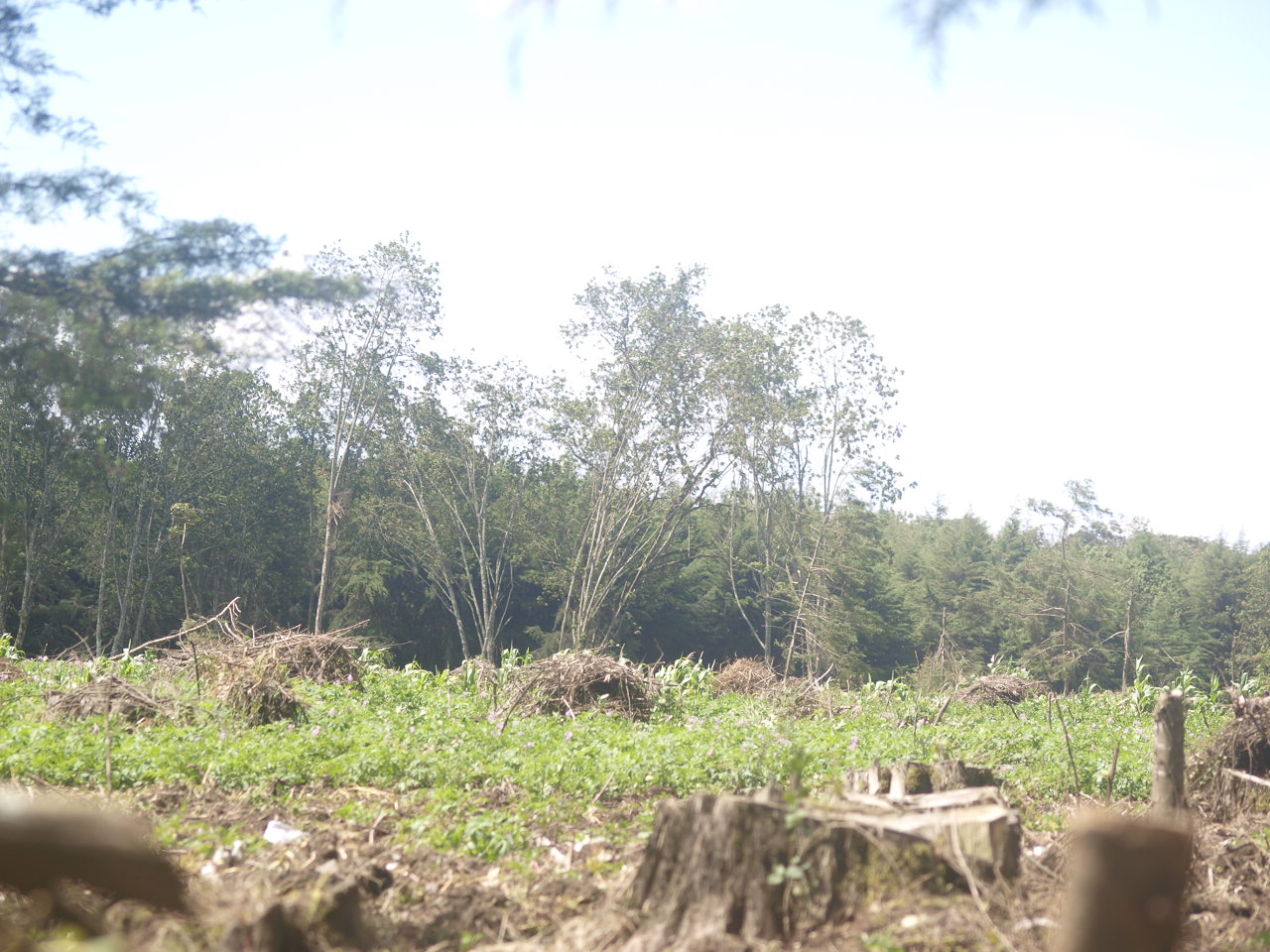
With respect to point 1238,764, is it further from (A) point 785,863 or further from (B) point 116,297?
(B) point 116,297

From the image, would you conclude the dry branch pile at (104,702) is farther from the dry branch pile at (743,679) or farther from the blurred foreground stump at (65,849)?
the dry branch pile at (743,679)

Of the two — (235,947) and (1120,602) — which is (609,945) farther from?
(1120,602)

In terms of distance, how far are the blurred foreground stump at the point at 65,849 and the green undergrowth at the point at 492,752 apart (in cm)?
203

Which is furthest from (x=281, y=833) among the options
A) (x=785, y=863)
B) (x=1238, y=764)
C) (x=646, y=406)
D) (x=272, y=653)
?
(x=646, y=406)

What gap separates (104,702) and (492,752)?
10.1 ft

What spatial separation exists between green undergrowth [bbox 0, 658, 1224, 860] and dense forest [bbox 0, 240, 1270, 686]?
502 inches

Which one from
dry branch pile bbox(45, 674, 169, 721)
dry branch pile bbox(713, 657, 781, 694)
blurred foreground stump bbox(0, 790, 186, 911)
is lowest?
dry branch pile bbox(713, 657, 781, 694)

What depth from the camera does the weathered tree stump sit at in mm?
2184

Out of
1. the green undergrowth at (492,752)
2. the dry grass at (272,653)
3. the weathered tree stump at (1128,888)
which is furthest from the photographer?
the dry grass at (272,653)

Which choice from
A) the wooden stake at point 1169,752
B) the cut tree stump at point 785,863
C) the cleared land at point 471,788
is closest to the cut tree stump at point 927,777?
the cleared land at point 471,788

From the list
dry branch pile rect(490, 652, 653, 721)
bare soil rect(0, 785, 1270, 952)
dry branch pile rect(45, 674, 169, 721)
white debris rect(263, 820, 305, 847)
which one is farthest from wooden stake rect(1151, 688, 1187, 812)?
dry branch pile rect(45, 674, 169, 721)

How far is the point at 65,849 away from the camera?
7.79 feet

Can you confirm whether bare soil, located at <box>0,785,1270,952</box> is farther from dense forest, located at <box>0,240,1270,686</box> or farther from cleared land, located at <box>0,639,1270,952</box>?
dense forest, located at <box>0,240,1270,686</box>

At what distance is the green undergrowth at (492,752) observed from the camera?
539cm
